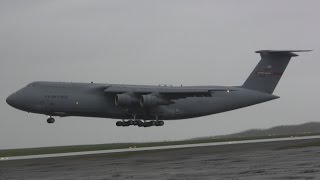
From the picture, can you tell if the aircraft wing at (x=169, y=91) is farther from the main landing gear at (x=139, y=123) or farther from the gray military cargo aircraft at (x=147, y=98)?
the main landing gear at (x=139, y=123)

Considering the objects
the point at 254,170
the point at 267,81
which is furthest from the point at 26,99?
the point at 254,170

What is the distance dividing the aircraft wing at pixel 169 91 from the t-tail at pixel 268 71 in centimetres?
841

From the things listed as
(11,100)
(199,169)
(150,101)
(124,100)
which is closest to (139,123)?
(150,101)

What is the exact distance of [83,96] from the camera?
61.2 m

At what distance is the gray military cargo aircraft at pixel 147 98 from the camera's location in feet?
197

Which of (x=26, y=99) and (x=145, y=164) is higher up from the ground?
(x=26, y=99)

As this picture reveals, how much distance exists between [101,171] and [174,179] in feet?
18.0

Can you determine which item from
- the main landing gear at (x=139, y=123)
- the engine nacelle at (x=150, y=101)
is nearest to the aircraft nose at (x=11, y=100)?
the main landing gear at (x=139, y=123)

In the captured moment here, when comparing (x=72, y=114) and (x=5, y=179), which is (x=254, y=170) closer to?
(x=5, y=179)

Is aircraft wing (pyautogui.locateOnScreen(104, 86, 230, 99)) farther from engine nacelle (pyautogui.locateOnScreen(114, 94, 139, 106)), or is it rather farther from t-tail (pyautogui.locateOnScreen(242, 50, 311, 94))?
t-tail (pyautogui.locateOnScreen(242, 50, 311, 94))

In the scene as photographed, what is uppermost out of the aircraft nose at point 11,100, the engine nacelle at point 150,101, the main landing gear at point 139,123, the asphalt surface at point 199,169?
the aircraft nose at point 11,100

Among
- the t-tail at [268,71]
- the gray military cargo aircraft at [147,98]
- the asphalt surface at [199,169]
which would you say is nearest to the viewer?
the asphalt surface at [199,169]

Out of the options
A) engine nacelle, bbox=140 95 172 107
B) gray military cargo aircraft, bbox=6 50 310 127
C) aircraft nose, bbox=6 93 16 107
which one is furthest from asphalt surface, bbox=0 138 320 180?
engine nacelle, bbox=140 95 172 107

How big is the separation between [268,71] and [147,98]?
17531 mm
